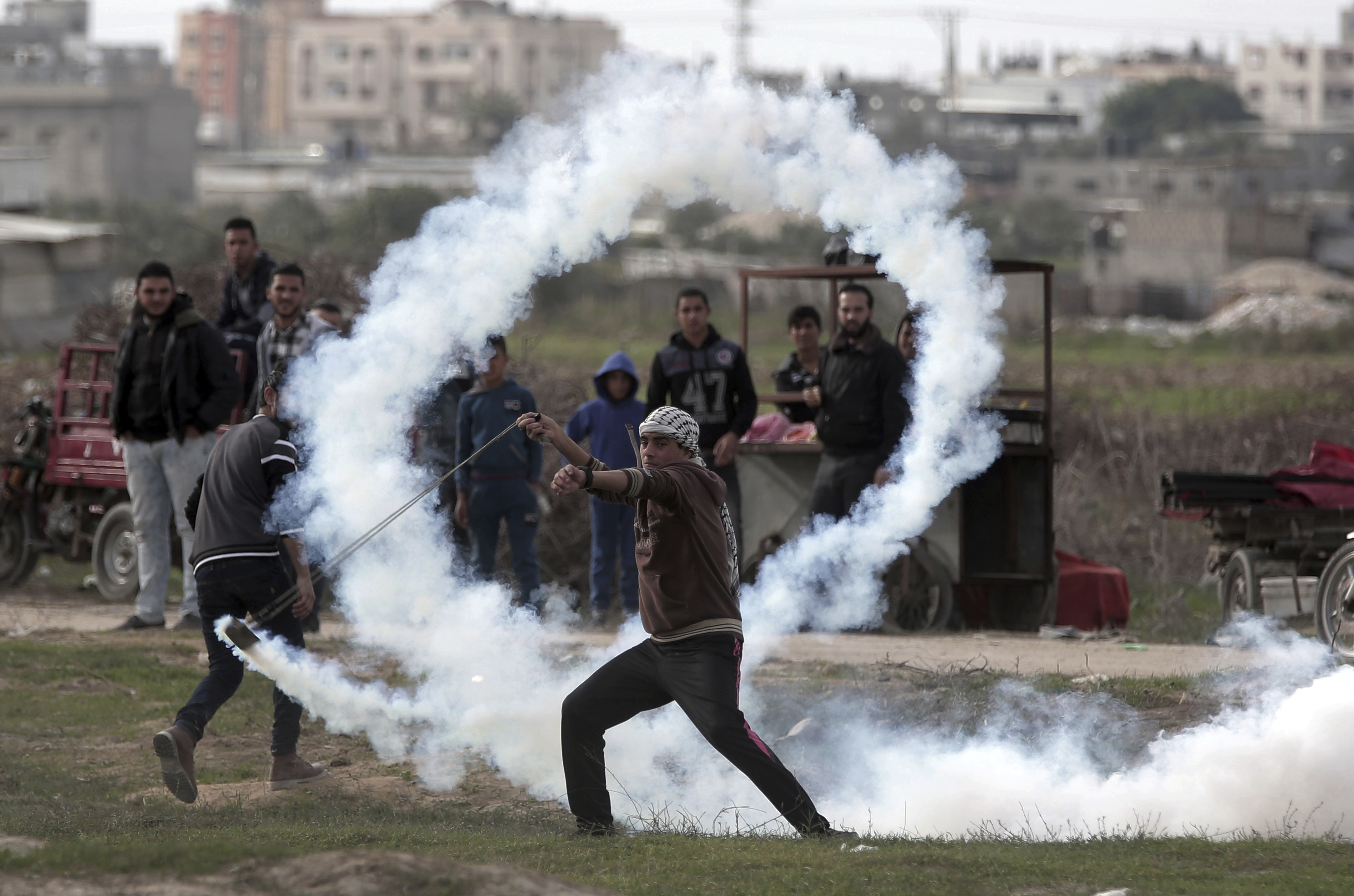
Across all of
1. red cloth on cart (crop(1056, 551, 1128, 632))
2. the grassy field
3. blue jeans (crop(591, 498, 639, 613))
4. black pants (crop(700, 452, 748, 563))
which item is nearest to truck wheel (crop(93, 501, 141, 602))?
the grassy field

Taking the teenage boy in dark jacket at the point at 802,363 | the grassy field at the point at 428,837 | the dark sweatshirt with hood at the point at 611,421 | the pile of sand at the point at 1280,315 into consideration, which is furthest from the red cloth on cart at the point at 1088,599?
the pile of sand at the point at 1280,315

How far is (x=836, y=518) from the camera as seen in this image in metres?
10.4

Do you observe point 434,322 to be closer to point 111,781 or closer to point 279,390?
point 279,390

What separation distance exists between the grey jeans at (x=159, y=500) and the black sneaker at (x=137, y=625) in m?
0.02

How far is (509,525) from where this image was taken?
1078 cm

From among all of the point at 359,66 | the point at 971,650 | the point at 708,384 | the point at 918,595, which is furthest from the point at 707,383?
the point at 359,66

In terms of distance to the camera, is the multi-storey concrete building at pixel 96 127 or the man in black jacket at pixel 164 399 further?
the multi-storey concrete building at pixel 96 127

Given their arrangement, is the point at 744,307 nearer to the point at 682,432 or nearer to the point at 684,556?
the point at 682,432

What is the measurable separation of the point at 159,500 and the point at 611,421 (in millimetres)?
3183

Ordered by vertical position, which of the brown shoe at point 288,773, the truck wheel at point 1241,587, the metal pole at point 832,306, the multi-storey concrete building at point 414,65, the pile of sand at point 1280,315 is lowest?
the brown shoe at point 288,773

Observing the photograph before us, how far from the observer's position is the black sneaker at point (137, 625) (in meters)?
11.2

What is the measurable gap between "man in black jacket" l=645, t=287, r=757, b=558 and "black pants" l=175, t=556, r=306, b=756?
11.6 feet

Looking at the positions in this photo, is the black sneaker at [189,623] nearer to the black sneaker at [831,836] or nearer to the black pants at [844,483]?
the black pants at [844,483]

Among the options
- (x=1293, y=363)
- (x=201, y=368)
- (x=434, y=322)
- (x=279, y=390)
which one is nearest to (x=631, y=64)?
(x=434, y=322)
